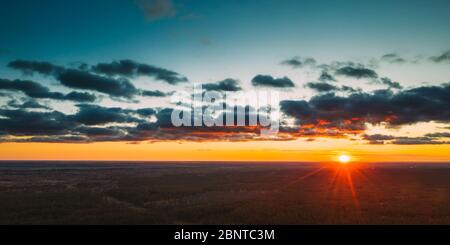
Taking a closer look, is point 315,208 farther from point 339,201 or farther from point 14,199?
point 14,199

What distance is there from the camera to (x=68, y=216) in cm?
2942

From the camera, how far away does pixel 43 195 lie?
138ft

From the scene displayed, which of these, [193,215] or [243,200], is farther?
[243,200]

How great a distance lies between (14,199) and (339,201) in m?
37.2
